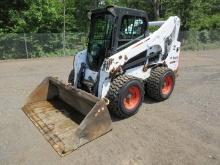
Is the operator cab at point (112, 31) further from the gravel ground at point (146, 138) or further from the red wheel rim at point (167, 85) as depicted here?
the gravel ground at point (146, 138)

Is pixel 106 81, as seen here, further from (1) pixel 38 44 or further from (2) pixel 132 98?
(1) pixel 38 44

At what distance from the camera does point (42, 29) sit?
18.9 meters

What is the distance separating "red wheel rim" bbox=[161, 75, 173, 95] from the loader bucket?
Answer: 97.2 inches

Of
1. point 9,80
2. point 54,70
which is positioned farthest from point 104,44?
point 54,70

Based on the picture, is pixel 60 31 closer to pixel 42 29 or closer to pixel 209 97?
pixel 42 29

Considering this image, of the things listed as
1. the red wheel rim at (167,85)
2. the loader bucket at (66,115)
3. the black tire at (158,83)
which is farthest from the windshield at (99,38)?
the red wheel rim at (167,85)

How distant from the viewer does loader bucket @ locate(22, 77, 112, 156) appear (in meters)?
4.83

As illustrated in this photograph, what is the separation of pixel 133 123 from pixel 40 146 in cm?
202

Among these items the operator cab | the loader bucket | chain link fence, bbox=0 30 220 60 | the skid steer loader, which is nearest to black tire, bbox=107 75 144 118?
the skid steer loader

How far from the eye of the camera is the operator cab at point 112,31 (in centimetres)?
606

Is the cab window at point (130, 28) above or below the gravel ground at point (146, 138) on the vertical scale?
above

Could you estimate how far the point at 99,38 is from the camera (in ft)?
21.7

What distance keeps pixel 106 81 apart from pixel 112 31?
1.15 meters

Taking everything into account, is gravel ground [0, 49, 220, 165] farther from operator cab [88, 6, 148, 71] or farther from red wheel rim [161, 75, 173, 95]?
operator cab [88, 6, 148, 71]
